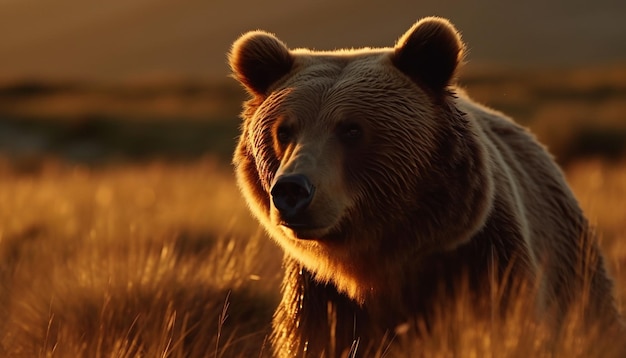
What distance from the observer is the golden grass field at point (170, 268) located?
3.09 metres

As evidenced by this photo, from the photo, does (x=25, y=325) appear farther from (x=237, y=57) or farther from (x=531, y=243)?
(x=531, y=243)

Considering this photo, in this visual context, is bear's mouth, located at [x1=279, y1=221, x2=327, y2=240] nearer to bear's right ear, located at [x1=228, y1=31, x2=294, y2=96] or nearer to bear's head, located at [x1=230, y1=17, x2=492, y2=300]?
bear's head, located at [x1=230, y1=17, x2=492, y2=300]

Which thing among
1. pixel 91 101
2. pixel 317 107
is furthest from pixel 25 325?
pixel 91 101

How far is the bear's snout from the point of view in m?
2.96

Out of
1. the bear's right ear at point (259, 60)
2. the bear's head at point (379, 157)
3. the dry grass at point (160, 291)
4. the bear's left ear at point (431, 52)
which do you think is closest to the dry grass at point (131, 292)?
the dry grass at point (160, 291)

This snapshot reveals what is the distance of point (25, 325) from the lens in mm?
3883

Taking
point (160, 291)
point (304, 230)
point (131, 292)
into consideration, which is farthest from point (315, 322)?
point (131, 292)

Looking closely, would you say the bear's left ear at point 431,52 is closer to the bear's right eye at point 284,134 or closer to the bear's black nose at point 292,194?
the bear's right eye at point 284,134

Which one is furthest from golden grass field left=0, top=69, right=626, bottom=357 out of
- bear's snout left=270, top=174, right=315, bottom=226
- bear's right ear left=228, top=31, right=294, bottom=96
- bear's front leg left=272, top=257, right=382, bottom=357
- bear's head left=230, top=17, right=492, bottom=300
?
bear's right ear left=228, top=31, right=294, bottom=96

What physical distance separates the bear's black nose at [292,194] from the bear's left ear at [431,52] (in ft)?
2.54

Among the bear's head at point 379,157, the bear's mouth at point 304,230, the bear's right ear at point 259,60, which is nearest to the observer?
the bear's mouth at point 304,230

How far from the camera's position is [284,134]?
3.41m

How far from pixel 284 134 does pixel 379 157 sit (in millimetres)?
355

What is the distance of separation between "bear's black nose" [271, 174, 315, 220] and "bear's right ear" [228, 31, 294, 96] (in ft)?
2.92
